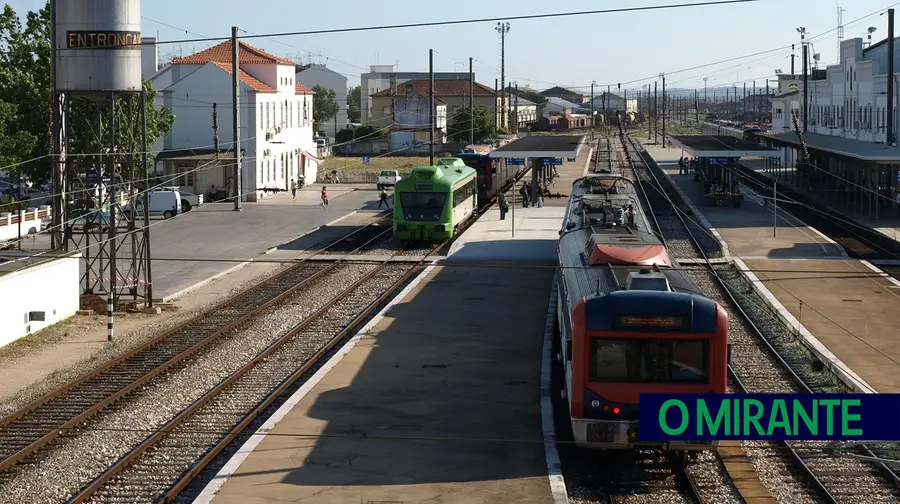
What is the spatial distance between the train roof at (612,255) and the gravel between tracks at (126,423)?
6.45m

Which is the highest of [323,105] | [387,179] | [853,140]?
[323,105]

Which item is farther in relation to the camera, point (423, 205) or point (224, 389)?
point (423, 205)

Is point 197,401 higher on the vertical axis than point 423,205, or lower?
lower

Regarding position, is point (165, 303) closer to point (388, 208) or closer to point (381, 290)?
point (381, 290)

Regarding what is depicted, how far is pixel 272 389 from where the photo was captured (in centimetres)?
2030

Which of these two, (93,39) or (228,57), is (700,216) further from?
(228,57)

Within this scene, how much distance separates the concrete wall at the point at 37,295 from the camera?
2495 centimetres

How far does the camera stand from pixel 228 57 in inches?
2835

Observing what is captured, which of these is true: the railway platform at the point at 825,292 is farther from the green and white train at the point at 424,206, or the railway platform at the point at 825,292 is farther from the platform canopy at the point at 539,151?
the green and white train at the point at 424,206

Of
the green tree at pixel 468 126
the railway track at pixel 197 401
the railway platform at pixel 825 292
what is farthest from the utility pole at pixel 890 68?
the green tree at pixel 468 126

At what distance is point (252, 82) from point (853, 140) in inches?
1225

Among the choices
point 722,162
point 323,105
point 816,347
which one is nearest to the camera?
point 816,347

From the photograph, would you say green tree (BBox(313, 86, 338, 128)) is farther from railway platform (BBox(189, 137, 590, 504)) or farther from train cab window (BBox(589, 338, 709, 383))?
train cab window (BBox(589, 338, 709, 383))

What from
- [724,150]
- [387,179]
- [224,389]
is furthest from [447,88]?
[224,389]
